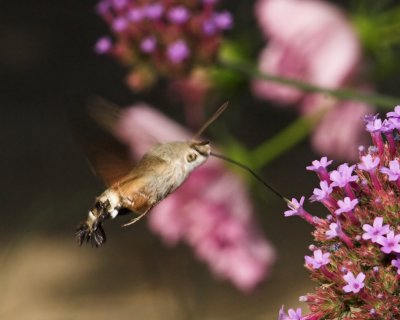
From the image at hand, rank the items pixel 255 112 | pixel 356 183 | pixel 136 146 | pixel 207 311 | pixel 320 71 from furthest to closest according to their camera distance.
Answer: pixel 255 112 < pixel 207 311 < pixel 320 71 < pixel 136 146 < pixel 356 183

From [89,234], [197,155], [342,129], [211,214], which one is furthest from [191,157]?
[342,129]

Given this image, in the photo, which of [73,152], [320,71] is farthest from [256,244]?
[73,152]

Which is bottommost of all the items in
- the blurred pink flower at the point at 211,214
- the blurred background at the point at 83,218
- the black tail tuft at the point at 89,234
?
the black tail tuft at the point at 89,234

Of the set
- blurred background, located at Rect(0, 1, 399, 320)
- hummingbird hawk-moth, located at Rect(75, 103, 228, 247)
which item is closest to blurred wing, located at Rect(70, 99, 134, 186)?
hummingbird hawk-moth, located at Rect(75, 103, 228, 247)

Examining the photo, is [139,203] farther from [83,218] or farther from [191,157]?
[83,218]

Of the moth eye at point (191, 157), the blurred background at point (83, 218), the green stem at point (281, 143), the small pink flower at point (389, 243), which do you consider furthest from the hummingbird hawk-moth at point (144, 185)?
the blurred background at point (83, 218)

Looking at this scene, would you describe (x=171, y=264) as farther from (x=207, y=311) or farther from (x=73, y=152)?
(x=73, y=152)

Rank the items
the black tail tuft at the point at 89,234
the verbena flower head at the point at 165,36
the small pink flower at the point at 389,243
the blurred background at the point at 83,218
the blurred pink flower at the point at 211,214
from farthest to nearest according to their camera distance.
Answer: the blurred background at the point at 83,218
the blurred pink flower at the point at 211,214
the verbena flower head at the point at 165,36
the black tail tuft at the point at 89,234
the small pink flower at the point at 389,243

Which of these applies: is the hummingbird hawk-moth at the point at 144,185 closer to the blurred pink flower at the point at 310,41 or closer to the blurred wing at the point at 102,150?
the blurred wing at the point at 102,150

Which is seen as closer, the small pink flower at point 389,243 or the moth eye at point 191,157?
the small pink flower at point 389,243
